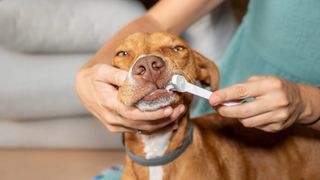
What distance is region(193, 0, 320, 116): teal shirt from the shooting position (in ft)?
4.24

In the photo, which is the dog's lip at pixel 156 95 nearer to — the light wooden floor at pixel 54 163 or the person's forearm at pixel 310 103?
the person's forearm at pixel 310 103

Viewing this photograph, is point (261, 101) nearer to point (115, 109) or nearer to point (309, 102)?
point (309, 102)

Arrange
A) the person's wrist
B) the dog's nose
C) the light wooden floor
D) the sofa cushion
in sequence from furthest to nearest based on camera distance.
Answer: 1. the light wooden floor
2. the sofa cushion
3. the person's wrist
4. the dog's nose

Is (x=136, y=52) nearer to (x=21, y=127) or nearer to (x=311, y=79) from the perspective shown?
(x=311, y=79)

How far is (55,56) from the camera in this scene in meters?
1.83

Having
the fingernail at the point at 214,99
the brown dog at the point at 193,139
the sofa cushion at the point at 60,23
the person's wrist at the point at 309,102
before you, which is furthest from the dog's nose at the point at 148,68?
the sofa cushion at the point at 60,23

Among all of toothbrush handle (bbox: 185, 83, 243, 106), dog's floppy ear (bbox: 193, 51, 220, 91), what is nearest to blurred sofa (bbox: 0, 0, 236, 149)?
dog's floppy ear (bbox: 193, 51, 220, 91)

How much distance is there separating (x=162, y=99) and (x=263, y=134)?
48 cm

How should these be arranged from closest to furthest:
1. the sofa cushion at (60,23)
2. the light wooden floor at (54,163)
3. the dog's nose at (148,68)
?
the dog's nose at (148,68)
the sofa cushion at (60,23)
the light wooden floor at (54,163)

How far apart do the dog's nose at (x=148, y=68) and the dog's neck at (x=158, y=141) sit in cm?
24

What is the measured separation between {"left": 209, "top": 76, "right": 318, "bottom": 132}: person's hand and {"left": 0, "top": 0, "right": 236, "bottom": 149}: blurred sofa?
2.98 ft

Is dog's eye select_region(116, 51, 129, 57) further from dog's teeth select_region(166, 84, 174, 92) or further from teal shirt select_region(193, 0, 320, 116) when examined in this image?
teal shirt select_region(193, 0, 320, 116)

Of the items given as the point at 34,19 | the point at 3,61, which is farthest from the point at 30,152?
the point at 34,19

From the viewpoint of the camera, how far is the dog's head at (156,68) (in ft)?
2.86
